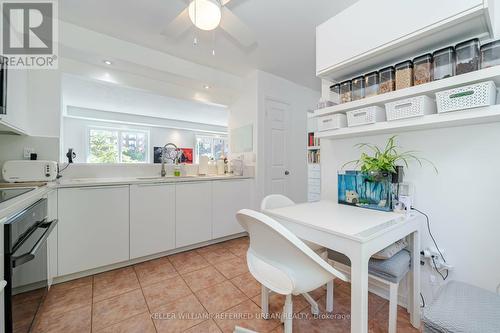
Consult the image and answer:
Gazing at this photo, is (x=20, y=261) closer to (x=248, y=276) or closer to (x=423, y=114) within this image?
(x=248, y=276)

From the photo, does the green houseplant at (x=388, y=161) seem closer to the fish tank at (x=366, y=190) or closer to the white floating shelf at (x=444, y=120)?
the fish tank at (x=366, y=190)

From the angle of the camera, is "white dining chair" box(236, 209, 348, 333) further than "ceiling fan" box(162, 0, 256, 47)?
Answer: No

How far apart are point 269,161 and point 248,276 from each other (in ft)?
5.60

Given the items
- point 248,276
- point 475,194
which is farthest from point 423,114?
point 248,276

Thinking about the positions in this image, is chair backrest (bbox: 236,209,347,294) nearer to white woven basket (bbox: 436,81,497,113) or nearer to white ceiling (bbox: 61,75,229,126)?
white woven basket (bbox: 436,81,497,113)

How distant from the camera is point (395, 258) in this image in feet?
3.93

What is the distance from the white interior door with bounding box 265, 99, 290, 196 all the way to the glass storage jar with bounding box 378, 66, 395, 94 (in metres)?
1.82

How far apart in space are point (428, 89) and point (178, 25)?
1.69 meters

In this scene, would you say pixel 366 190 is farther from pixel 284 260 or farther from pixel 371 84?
pixel 284 260

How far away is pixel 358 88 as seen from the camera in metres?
1.56

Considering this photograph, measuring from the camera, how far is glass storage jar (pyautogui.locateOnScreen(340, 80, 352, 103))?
1604 millimetres

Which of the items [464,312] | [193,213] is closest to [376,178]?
[464,312]

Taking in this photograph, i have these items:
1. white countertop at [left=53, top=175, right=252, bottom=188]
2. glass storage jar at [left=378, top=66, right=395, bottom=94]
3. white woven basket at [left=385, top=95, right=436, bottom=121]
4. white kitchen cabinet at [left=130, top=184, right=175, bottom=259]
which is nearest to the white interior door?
white countertop at [left=53, top=175, right=252, bottom=188]

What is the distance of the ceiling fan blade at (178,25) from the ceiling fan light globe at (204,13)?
0.22 ft
